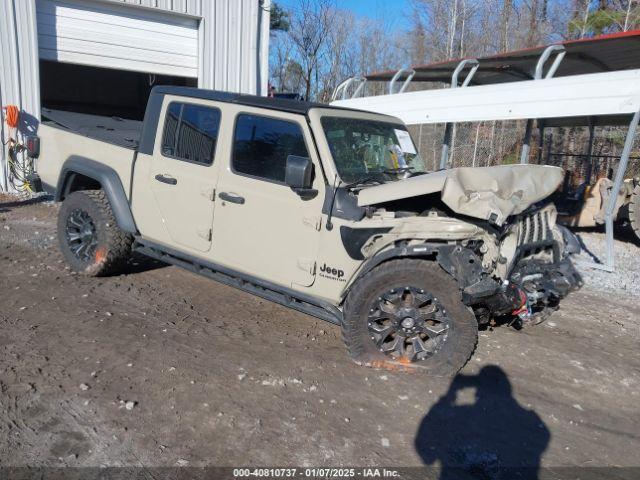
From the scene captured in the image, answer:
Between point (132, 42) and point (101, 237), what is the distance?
7.07 meters

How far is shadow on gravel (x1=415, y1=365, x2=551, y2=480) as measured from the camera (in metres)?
2.89

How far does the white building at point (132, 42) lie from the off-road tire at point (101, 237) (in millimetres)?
5574

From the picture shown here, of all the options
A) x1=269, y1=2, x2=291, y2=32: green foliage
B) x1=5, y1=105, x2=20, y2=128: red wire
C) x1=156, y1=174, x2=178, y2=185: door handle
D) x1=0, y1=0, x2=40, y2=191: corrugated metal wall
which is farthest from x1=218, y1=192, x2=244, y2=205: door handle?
x1=269, y1=2, x2=291, y2=32: green foliage

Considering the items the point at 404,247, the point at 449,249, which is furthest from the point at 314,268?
the point at 449,249

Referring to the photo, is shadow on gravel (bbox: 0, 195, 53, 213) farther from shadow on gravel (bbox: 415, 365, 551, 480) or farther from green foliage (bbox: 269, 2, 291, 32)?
green foliage (bbox: 269, 2, 291, 32)

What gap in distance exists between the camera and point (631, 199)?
29.9 feet

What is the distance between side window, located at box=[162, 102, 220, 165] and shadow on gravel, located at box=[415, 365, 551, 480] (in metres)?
2.79

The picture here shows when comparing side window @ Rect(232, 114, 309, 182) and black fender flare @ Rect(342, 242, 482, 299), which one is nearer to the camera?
black fender flare @ Rect(342, 242, 482, 299)

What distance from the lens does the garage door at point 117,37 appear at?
9.83 m

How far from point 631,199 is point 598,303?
13.8 ft

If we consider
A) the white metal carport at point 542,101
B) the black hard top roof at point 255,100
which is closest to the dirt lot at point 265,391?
the black hard top roof at point 255,100

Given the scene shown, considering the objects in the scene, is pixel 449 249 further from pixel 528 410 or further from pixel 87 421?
pixel 87 421

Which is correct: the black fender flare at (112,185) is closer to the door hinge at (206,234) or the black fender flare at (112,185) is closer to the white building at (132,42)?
the door hinge at (206,234)

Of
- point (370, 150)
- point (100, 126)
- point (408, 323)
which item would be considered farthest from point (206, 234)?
point (100, 126)
